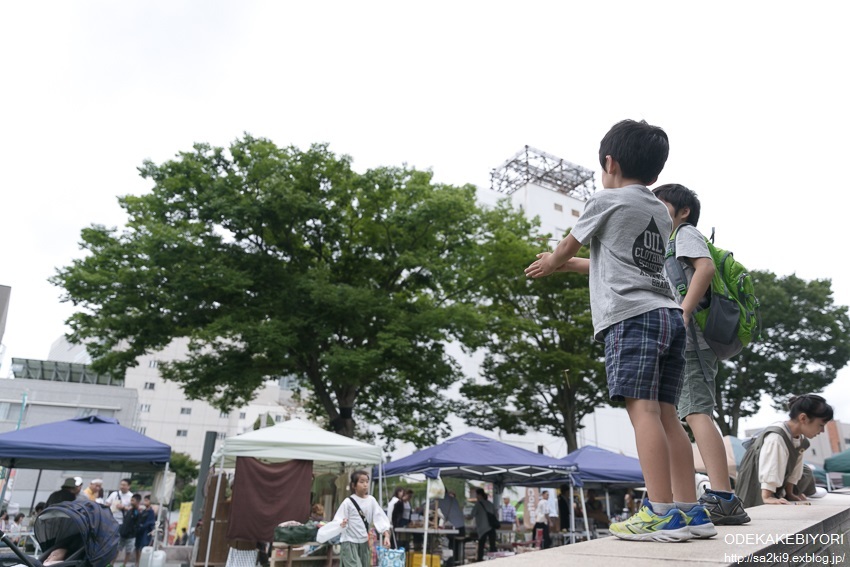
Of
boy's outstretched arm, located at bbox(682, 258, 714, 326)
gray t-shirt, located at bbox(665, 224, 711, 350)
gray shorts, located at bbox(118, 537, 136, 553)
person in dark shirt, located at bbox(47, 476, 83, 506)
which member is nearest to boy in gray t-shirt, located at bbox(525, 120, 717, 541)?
boy's outstretched arm, located at bbox(682, 258, 714, 326)

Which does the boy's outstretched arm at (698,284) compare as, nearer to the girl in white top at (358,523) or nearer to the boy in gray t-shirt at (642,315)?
the boy in gray t-shirt at (642,315)

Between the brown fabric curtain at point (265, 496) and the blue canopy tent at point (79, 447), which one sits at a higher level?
the blue canopy tent at point (79, 447)

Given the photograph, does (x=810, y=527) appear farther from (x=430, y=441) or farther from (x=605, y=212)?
(x=430, y=441)

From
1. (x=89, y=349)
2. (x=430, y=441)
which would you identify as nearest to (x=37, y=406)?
(x=89, y=349)

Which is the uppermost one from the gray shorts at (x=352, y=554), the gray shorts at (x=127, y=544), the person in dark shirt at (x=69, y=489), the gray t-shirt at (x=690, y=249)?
the gray t-shirt at (x=690, y=249)

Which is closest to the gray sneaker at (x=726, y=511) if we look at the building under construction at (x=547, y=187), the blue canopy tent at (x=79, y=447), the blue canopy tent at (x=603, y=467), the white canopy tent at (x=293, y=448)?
the white canopy tent at (x=293, y=448)

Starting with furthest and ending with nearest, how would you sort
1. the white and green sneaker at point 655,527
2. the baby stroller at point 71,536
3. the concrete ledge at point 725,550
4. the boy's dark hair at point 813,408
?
the baby stroller at point 71,536 < the boy's dark hair at point 813,408 < the white and green sneaker at point 655,527 < the concrete ledge at point 725,550

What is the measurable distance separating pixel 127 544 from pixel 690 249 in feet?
46.4

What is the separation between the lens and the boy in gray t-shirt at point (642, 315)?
210cm

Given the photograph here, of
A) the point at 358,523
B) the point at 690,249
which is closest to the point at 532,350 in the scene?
the point at 358,523

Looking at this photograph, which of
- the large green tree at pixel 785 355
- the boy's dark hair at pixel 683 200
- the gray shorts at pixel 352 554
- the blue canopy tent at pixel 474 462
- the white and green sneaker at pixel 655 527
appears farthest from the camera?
the large green tree at pixel 785 355

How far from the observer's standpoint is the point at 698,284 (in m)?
2.77

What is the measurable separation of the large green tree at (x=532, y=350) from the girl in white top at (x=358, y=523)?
1262 centimetres

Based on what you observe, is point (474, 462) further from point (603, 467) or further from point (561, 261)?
point (561, 261)
